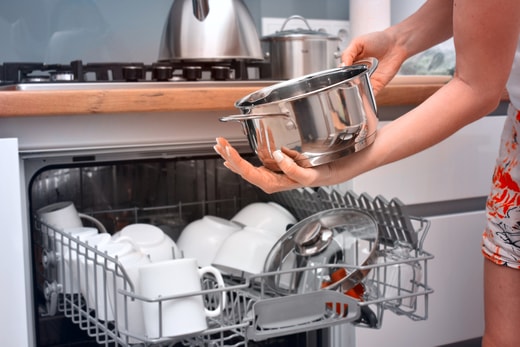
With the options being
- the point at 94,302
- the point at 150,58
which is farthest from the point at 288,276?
the point at 150,58

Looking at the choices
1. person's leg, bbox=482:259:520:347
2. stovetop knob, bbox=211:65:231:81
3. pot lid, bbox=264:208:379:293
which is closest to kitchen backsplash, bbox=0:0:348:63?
stovetop knob, bbox=211:65:231:81

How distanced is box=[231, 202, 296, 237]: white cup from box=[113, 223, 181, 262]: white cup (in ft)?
0.47

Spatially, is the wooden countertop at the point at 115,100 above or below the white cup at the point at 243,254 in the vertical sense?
above

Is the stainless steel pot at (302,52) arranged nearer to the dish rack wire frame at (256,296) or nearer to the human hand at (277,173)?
the dish rack wire frame at (256,296)

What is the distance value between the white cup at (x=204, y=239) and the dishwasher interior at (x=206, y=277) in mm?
54

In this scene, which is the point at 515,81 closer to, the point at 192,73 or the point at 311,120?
the point at 311,120

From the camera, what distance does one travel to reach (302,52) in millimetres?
1462

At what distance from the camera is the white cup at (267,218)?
45.6 inches

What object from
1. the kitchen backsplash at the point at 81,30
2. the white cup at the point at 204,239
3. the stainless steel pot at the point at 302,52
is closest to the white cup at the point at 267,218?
the white cup at the point at 204,239

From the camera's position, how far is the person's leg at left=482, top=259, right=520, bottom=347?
3.36 ft

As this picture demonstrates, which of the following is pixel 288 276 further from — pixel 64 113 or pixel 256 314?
pixel 64 113

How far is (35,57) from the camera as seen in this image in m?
1.54

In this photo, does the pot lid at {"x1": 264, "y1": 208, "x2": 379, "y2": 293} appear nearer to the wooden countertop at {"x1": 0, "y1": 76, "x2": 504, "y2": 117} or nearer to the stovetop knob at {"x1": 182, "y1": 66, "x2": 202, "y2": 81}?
the wooden countertop at {"x1": 0, "y1": 76, "x2": 504, "y2": 117}

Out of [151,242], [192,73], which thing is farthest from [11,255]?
[192,73]
